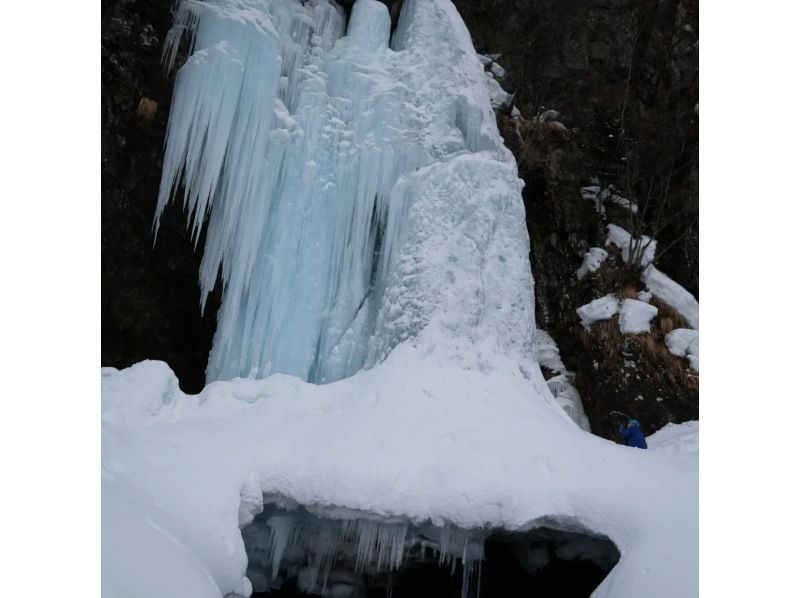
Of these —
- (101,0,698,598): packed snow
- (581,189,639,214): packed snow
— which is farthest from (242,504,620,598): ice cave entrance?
(581,189,639,214): packed snow

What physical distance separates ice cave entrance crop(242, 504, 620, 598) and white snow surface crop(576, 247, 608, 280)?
5.34 meters

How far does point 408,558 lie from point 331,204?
11.8 ft

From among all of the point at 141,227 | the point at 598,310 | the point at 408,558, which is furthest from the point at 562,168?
the point at 408,558

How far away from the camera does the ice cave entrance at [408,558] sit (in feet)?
16.0

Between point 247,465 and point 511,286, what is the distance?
3.39 metres

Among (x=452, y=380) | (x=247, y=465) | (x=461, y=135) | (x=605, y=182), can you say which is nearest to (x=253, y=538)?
(x=247, y=465)

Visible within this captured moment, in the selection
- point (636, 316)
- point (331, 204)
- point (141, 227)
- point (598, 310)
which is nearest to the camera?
point (331, 204)

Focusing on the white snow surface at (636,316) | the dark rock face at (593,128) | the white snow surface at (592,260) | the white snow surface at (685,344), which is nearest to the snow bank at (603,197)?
the dark rock face at (593,128)

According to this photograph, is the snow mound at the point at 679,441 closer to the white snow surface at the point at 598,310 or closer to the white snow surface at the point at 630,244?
the white snow surface at the point at 598,310

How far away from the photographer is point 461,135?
7.69 metres

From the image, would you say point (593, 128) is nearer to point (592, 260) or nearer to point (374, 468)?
point (592, 260)

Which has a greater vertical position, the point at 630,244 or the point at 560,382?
the point at 630,244

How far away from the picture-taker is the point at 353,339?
6586 millimetres
